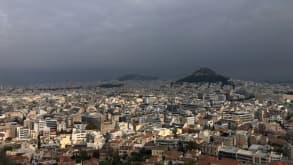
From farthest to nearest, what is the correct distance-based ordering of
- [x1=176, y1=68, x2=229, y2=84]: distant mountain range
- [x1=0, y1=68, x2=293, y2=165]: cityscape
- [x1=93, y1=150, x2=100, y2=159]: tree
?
[x1=176, y1=68, x2=229, y2=84]: distant mountain range → [x1=93, y1=150, x2=100, y2=159]: tree → [x1=0, y1=68, x2=293, y2=165]: cityscape

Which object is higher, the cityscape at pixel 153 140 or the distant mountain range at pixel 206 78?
the distant mountain range at pixel 206 78

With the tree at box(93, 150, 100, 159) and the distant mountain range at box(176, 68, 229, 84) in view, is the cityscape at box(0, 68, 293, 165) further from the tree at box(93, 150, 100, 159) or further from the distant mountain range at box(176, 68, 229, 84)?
the distant mountain range at box(176, 68, 229, 84)

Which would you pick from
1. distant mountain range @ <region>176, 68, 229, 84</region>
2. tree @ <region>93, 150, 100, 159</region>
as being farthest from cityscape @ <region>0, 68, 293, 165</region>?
distant mountain range @ <region>176, 68, 229, 84</region>

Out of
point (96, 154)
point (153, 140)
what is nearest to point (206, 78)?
point (153, 140)

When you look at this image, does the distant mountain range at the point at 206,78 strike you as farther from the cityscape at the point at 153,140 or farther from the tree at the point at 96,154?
the tree at the point at 96,154

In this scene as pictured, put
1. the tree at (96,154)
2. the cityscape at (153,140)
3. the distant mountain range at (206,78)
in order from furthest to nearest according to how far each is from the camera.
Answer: the distant mountain range at (206,78)
the tree at (96,154)
the cityscape at (153,140)

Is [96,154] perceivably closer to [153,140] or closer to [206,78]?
[153,140]

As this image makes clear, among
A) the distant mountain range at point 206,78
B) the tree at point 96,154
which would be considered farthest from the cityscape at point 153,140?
Answer: the distant mountain range at point 206,78

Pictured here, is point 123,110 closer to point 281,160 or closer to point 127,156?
point 127,156

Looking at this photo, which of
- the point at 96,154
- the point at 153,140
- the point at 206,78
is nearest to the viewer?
the point at 96,154

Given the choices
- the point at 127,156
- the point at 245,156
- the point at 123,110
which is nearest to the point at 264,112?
the point at 123,110

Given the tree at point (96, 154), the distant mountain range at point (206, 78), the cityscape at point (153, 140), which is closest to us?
the cityscape at point (153, 140)

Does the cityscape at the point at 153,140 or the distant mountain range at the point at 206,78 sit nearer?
the cityscape at the point at 153,140
